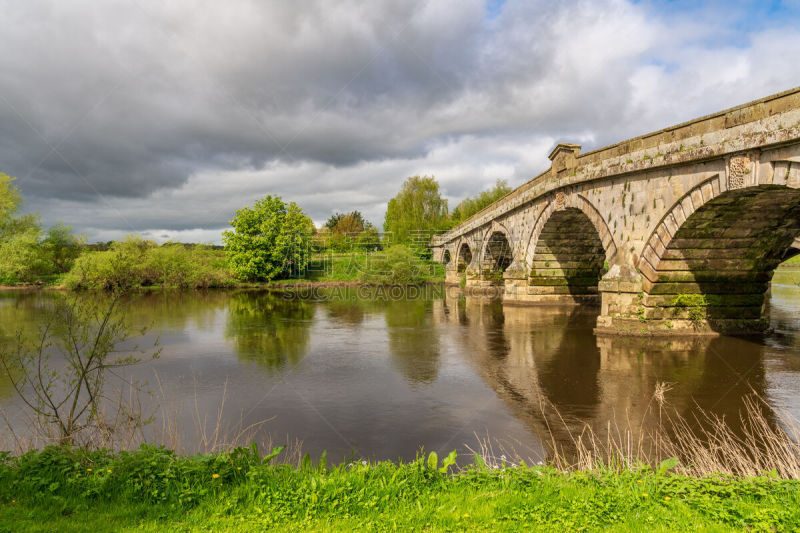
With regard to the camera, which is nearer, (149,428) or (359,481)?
(359,481)

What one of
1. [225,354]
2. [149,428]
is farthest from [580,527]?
[225,354]

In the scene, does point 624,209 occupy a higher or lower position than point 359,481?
higher

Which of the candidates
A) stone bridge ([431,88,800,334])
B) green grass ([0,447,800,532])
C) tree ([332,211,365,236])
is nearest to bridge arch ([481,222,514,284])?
stone bridge ([431,88,800,334])

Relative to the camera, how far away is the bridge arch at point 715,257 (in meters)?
13.0

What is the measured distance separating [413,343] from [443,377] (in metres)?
4.88

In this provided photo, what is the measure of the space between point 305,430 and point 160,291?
4049cm

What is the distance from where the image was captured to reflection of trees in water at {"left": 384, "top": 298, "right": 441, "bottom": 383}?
1202 centimetres

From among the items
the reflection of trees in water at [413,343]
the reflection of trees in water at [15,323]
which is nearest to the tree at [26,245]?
the reflection of trees in water at [15,323]

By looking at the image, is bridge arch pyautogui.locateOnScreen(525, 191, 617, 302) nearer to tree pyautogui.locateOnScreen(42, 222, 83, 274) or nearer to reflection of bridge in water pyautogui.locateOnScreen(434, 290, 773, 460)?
reflection of bridge in water pyautogui.locateOnScreen(434, 290, 773, 460)

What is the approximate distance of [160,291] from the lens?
140 feet

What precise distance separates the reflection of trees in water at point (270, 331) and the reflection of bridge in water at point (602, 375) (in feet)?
19.0

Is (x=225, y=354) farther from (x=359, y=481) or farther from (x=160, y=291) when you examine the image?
(x=160, y=291)

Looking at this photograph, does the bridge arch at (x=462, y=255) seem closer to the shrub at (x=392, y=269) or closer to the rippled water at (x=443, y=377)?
the shrub at (x=392, y=269)

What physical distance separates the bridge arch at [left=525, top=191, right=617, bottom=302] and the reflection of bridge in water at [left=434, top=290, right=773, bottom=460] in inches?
272
